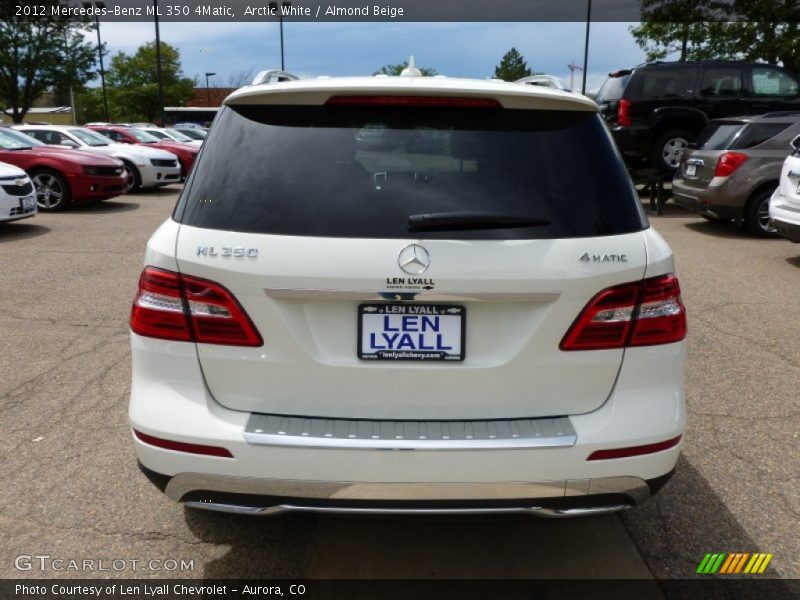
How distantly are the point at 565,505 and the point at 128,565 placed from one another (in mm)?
1685

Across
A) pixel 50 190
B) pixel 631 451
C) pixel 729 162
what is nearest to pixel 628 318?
pixel 631 451

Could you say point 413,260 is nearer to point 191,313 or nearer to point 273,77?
point 191,313

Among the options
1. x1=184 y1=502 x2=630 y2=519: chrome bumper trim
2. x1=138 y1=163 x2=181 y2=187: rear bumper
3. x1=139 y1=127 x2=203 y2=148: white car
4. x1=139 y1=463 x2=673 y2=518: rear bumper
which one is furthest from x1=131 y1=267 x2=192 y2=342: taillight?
x1=139 y1=127 x2=203 y2=148: white car

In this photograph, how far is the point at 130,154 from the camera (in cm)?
1792

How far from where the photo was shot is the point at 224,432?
91.4 inches

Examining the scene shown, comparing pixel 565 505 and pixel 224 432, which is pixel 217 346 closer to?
pixel 224 432

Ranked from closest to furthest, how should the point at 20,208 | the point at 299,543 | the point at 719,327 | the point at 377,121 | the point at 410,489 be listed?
the point at 410,489
the point at 377,121
the point at 299,543
the point at 719,327
the point at 20,208

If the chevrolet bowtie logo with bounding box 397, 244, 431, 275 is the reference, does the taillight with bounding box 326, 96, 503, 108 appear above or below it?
above

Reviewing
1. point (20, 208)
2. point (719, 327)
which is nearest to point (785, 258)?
point (719, 327)

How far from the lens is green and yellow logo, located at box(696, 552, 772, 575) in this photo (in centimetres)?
286

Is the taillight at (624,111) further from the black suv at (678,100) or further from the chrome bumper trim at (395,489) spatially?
the chrome bumper trim at (395,489)

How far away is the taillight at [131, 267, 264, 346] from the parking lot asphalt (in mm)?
810

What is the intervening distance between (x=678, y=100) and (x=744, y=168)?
446cm

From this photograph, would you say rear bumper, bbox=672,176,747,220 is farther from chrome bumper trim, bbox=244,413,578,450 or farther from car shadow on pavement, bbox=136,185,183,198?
car shadow on pavement, bbox=136,185,183,198
